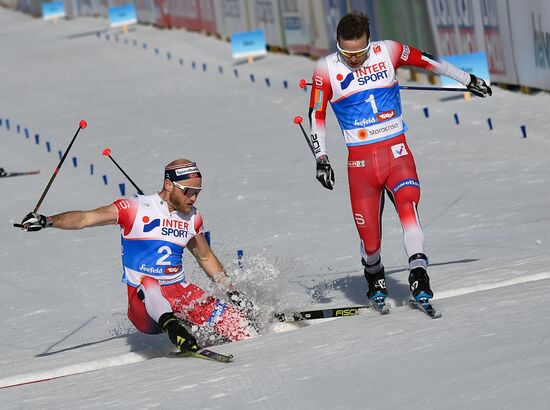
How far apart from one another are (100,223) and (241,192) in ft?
23.4

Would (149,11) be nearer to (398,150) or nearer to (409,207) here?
(398,150)

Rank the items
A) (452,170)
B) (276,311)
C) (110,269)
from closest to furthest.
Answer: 1. (276,311)
2. (110,269)
3. (452,170)

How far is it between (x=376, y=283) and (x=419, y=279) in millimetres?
695

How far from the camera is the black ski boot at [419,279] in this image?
23.5ft

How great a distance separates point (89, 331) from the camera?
8.96 m

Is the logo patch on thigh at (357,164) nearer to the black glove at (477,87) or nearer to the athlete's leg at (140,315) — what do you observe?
the black glove at (477,87)

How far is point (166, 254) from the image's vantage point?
7.61 metres

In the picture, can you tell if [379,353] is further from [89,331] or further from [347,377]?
[89,331]

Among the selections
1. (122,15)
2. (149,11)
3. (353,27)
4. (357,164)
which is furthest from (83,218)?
(149,11)

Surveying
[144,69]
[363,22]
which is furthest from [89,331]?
[144,69]

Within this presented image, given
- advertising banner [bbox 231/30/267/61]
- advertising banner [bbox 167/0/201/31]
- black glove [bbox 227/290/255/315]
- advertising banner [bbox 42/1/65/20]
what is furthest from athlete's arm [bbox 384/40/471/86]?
advertising banner [bbox 42/1/65/20]

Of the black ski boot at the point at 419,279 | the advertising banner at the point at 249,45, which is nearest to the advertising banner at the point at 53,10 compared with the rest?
the advertising banner at the point at 249,45

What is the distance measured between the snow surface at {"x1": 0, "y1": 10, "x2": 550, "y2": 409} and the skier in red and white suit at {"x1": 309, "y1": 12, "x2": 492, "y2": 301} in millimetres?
634

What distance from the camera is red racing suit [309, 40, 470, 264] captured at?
25.5 ft
